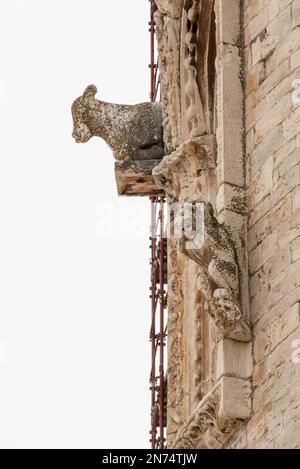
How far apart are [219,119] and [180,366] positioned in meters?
2.41

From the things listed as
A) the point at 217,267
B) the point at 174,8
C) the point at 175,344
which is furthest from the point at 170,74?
the point at 217,267

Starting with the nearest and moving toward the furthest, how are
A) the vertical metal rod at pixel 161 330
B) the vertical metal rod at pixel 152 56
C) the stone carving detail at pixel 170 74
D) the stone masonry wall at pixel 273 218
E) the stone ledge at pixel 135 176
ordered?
the stone masonry wall at pixel 273 218, the stone carving detail at pixel 170 74, the stone ledge at pixel 135 176, the vertical metal rod at pixel 161 330, the vertical metal rod at pixel 152 56

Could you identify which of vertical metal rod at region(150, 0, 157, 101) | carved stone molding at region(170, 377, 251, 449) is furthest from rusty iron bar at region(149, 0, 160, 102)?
carved stone molding at region(170, 377, 251, 449)

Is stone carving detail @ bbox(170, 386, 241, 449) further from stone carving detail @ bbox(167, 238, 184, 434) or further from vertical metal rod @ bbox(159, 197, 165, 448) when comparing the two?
vertical metal rod @ bbox(159, 197, 165, 448)

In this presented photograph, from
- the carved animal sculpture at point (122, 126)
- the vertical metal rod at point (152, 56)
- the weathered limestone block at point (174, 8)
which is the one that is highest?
the vertical metal rod at point (152, 56)

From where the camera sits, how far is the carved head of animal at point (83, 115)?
886 inches

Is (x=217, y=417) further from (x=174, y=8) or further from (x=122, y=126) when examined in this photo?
(x=122, y=126)

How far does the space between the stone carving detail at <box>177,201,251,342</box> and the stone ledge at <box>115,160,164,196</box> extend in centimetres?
306

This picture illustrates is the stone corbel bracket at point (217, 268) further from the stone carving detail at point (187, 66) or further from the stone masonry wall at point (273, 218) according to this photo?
the stone carving detail at point (187, 66)

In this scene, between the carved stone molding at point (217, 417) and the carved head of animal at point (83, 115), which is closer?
the carved stone molding at point (217, 417)

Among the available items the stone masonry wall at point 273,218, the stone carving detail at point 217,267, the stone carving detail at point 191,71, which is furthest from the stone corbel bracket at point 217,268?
the stone carving detail at point 191,71

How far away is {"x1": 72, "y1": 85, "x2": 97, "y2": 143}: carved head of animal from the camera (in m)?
22.5

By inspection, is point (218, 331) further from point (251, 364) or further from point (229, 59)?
point (229, 59)
